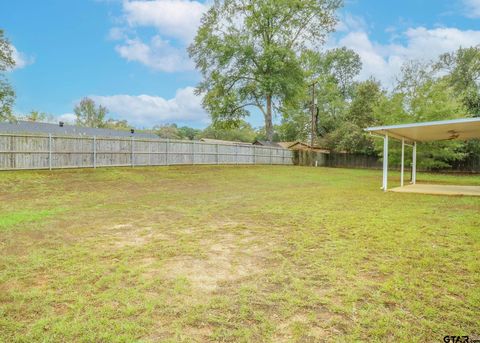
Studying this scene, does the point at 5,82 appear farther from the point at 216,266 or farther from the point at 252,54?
the point at 216,266

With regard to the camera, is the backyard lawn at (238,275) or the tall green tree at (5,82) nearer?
the backyard lawn at (238,275)

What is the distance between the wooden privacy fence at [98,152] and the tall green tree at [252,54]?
23.0 feet

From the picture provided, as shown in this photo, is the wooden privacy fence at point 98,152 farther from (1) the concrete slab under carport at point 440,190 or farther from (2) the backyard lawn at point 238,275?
(1) the concrete slab under carport at point 440,190

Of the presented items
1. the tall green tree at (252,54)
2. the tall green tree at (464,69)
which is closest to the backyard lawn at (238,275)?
the tall green tree at (252,54)

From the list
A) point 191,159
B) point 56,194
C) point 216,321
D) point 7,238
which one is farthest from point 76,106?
point 216,321

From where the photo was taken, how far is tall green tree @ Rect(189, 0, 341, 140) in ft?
81.4

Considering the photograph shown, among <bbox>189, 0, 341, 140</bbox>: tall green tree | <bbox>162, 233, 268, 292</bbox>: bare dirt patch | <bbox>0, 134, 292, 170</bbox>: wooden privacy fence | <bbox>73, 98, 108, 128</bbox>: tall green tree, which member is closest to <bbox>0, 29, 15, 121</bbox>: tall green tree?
<bbox>0, 134, 292, 170</bbox>: wooden privacy fence

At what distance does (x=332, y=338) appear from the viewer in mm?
1866

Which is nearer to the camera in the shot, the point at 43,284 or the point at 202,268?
the point at 43,284

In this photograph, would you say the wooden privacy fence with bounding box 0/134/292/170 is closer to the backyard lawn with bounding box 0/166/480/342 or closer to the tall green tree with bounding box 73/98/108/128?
the backyard lawn with bounding box 0/166/480/342

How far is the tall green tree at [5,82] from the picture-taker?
1980cm

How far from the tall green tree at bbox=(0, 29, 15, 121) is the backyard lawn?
1921 cm

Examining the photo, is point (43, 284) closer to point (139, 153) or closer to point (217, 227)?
point (217, 227)

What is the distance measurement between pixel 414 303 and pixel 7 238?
4.78 meters
